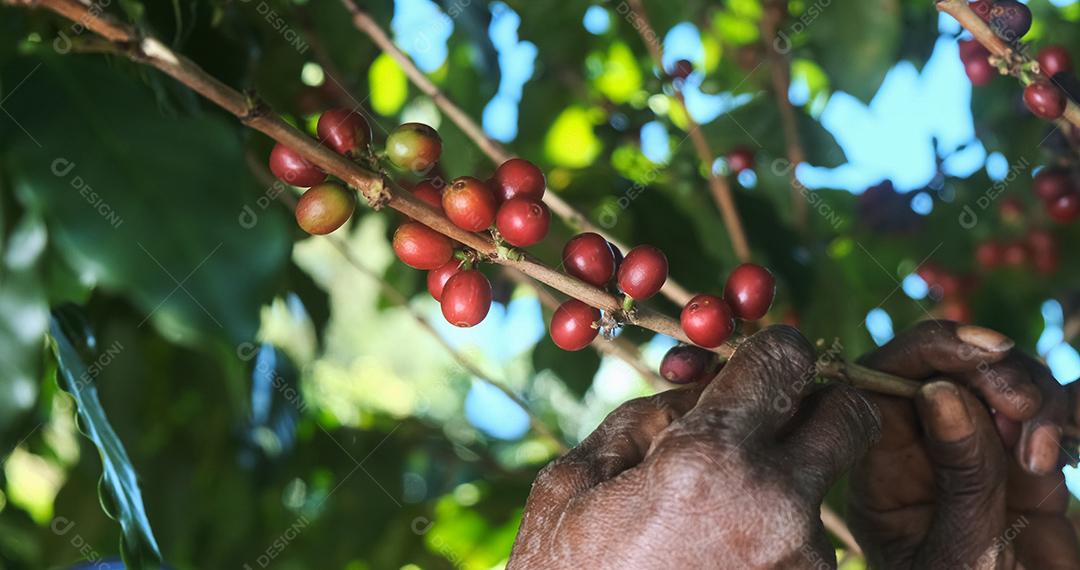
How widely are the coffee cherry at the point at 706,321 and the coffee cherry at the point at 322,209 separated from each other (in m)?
0.41

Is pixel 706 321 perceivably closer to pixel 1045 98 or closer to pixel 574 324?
pixel 574 324

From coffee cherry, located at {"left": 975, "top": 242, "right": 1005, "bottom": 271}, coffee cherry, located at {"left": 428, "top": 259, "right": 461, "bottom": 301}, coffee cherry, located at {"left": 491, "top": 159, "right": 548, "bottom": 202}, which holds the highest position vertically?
coffee cherry, located at {"left": 491, "top": 159, "right": 548, "bottom": 202}

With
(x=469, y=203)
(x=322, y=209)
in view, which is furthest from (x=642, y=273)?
(x=322, y=209)

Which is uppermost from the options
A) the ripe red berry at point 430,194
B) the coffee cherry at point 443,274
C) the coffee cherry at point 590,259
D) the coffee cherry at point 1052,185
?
the ripe red berry at point 430,194

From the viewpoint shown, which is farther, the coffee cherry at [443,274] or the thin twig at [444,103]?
the thin twig at [444,103]

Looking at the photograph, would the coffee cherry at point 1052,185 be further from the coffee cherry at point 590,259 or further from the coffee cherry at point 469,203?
the coffee cherry at point 469,203

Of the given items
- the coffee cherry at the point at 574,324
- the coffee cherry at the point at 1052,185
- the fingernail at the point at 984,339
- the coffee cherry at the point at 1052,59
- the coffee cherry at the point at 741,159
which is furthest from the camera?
the coffee cherry at the point at 741,159

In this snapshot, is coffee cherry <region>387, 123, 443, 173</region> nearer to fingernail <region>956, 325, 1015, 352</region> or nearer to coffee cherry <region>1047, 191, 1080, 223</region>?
fingernail <region>956, 325, 1015, 352</region>

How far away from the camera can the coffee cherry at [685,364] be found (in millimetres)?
1295

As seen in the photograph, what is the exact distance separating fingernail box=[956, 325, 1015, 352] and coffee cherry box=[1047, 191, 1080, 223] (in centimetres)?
109

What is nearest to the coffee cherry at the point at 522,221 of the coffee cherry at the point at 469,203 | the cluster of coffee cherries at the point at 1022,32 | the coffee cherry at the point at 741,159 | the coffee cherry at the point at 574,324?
the coffee cherry at the point at 469,203

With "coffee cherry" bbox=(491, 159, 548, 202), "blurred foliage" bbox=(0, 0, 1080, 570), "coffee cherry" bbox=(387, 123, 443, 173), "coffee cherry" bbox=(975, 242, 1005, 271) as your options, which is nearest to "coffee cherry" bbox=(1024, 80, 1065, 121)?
"coffee cherry" bbox=(491, 159, 548, 202)

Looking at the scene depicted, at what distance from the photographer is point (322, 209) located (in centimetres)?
111

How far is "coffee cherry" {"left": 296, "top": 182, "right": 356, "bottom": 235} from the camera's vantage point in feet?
3.62
